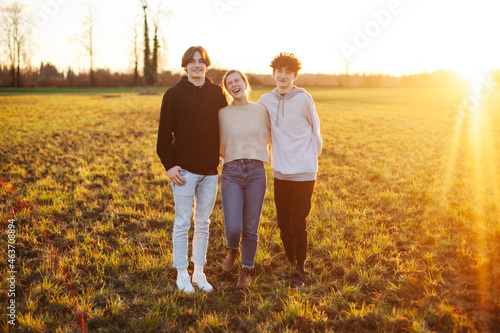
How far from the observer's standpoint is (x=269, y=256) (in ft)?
14.1

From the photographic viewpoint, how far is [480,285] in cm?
358

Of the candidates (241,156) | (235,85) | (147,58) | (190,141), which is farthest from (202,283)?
(147,58)

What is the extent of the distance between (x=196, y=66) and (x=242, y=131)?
813 mm

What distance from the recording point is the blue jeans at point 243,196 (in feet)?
11.6

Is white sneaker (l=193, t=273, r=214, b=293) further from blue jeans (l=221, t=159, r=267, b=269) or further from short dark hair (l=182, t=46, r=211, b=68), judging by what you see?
short dark hair (l=182, t=46, r=211, b=68)

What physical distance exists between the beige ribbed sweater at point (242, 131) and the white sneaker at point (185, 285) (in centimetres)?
138

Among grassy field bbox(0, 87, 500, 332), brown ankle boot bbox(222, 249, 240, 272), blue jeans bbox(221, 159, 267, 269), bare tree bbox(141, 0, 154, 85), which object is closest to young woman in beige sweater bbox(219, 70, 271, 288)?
blue jeans bbox(221, 159, 267, 269)

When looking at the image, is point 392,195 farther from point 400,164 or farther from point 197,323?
point 197,323

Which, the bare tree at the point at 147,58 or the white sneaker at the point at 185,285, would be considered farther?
the bare tree at the point at 147,58

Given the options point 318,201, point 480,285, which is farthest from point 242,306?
point 318,201

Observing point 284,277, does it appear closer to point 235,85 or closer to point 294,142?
point 294,142

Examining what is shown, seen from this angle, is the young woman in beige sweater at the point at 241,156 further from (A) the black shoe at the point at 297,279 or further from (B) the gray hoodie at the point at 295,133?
(A) the black shoe at the point at 297,279

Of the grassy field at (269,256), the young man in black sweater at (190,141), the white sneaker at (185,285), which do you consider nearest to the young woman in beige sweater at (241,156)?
the young man in black sweater at (190,141)

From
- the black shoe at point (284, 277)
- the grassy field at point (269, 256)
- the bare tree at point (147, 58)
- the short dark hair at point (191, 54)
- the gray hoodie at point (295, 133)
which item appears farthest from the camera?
the bare tree at point (147, 58)
